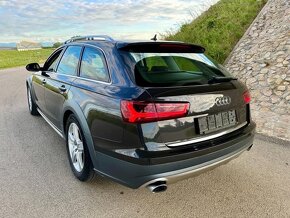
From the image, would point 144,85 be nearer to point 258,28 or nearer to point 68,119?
point 68,119

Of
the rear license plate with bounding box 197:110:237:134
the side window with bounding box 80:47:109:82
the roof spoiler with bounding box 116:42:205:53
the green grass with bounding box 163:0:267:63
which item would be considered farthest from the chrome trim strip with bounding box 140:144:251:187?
the green grass with bounding box 163:0:267:63

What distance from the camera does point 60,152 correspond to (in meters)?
4.22

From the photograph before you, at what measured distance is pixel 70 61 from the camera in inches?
154

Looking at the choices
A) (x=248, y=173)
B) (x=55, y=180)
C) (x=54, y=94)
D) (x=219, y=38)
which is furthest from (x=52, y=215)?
(x=219, y=38)

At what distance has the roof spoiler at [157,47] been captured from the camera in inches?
114

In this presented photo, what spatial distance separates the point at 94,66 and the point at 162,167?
56.7 inches

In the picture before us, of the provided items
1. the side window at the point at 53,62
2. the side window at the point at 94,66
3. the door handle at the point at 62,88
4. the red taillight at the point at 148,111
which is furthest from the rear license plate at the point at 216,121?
the side window at the point at 53,62

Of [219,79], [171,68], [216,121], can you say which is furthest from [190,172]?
[171,68]

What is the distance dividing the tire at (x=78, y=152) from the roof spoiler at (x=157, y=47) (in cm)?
105

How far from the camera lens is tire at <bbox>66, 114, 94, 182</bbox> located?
3150mm

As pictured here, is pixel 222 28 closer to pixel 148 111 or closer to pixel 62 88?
pixel 62 88

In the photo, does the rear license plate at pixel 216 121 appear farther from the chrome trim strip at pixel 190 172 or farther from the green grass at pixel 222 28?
the green grass at pixel 222 28

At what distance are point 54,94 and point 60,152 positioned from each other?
0.87 metres

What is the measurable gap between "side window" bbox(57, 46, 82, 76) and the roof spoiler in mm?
966
